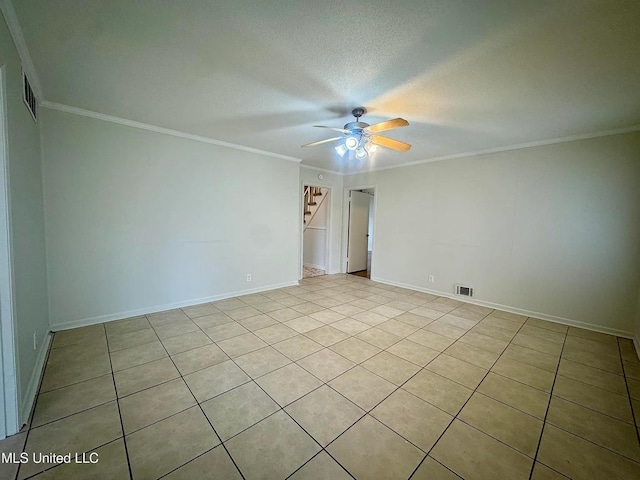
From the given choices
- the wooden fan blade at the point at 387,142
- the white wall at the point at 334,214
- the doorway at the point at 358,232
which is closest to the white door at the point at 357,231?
the doorway at the point at 358,232

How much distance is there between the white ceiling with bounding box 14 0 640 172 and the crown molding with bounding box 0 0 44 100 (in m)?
0.03

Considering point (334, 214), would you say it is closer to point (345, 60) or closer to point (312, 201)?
point (312, 201)

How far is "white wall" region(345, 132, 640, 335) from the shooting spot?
9.23 ft

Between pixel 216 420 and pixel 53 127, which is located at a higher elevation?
pixel 53 127

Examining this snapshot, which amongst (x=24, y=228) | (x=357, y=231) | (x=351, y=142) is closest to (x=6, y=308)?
(x=24, y=228)

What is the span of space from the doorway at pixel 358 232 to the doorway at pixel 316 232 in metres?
0.58

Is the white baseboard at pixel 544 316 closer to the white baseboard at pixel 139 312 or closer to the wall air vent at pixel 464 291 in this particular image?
the wall air vent at pixel 464 291

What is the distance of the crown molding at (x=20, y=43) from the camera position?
1380 mm

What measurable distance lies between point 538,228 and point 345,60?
344 cm

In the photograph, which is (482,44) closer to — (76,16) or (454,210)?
(76,16)

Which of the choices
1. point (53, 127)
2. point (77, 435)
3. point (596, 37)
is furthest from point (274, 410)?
point (53, 127)

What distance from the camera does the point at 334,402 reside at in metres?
1.71

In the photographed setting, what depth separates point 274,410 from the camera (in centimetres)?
162

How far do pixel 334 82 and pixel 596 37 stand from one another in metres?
1.66
